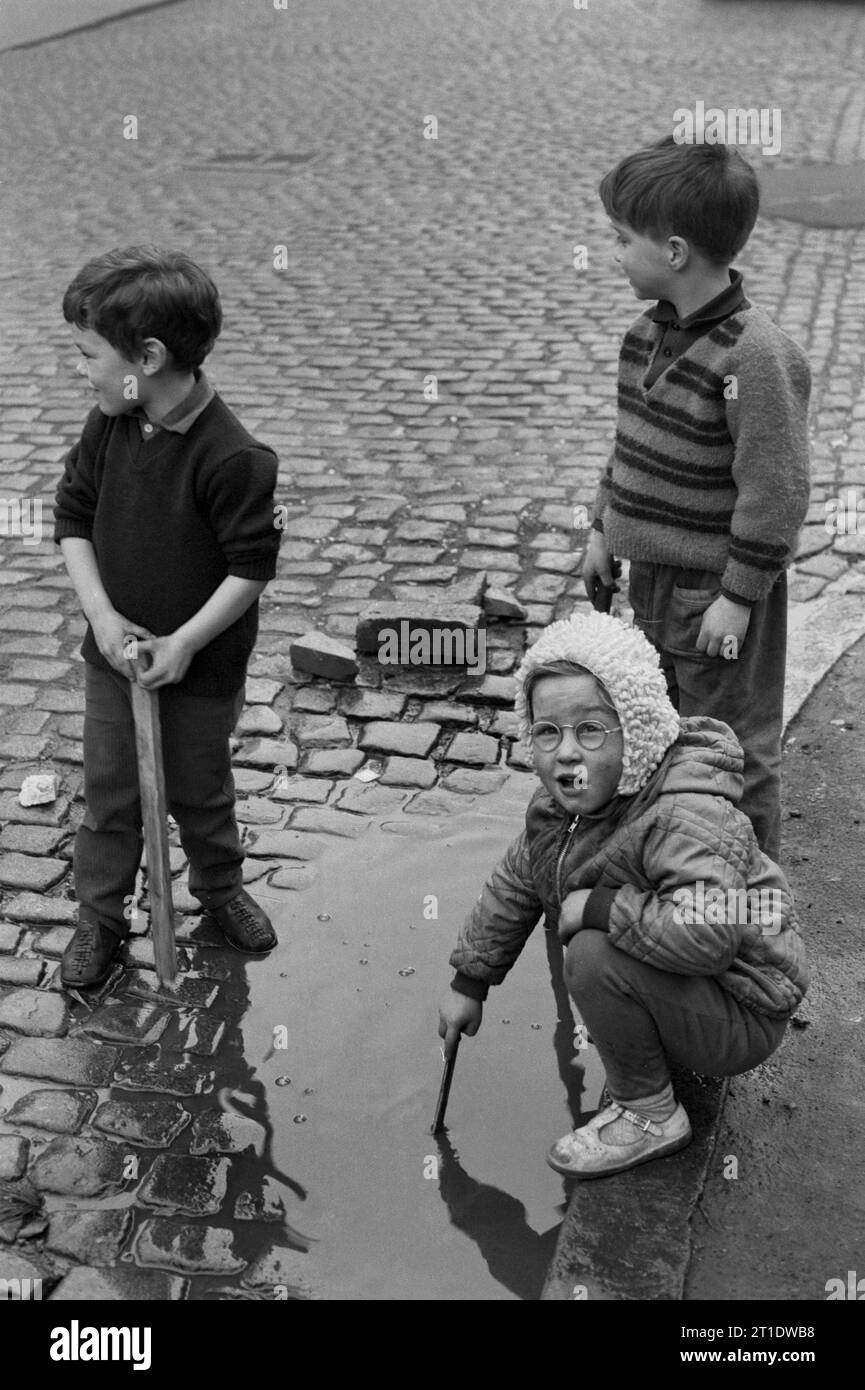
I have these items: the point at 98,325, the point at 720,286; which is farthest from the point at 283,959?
the point at 720,286

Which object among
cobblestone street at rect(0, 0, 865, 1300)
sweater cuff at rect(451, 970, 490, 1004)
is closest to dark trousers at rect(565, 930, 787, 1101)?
sweater cuff at rect(451, 970, 490, 1004)

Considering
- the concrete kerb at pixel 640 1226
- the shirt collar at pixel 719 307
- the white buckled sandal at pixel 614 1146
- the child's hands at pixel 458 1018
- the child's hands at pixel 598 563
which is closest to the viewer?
the concrete kerb at pixel 640 1226

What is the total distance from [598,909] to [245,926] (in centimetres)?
119

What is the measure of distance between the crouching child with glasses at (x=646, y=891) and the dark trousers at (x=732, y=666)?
42 centimetres

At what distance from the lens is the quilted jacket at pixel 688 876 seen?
2.87 meters

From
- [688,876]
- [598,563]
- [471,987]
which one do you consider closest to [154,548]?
[598,563]

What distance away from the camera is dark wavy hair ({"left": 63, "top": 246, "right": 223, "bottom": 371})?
3316 millimetres

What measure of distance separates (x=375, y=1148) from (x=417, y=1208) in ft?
0.61

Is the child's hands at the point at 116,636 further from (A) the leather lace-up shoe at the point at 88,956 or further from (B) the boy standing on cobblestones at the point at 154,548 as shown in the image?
(A) the leather lace-up shoe at the point at 88,956

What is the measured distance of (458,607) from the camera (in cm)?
520

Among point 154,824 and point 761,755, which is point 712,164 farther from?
point 154,824

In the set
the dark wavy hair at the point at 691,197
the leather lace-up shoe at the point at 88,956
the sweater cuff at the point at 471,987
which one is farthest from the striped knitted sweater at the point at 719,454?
the leather lace-up shoe at the point at 88,956

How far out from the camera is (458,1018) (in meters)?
3.24

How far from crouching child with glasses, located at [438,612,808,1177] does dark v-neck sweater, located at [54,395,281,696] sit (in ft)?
2.52
